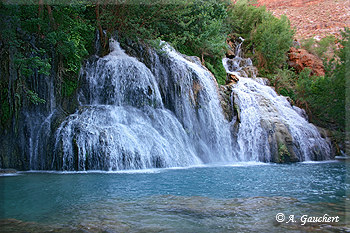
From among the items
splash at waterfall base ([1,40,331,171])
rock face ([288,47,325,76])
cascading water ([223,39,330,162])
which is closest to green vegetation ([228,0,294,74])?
rock face ([288,47,325,76])

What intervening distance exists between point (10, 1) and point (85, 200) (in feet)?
24.6

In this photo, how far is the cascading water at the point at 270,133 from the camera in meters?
11.3

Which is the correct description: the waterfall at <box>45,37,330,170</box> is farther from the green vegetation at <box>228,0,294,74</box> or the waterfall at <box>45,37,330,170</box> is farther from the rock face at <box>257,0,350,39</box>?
the rock face at <box>257,0,350,39</box>

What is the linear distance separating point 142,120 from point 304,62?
18278 mm

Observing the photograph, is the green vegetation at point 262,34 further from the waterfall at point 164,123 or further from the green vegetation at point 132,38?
the waterfall at point 164,123

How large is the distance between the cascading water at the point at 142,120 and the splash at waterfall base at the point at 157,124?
0.03 meters

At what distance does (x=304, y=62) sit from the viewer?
73.1 ft

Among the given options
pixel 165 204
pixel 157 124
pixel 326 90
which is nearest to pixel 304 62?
pixel 326 90

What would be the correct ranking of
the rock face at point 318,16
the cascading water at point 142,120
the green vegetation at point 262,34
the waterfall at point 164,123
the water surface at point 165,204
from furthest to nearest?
the rock face at point 318,16
the green vegetation at point 262,34
the waterfall at point 164,123
the cascading water at point 142,120
the water surface at point 165,204

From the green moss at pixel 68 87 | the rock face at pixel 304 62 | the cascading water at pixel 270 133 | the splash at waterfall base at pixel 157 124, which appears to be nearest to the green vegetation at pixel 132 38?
the green moss at pixel 68 87

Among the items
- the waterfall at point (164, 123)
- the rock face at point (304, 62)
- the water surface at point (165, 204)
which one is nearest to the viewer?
the water surface at point (165, 204)

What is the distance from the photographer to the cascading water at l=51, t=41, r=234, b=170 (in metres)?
8.00

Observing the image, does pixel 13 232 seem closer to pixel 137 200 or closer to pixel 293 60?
pixel 137 200

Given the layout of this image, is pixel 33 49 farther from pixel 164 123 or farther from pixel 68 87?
pixel 164 123
